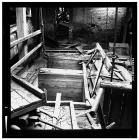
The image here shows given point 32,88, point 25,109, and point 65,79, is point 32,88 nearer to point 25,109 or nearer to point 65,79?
point 25,109

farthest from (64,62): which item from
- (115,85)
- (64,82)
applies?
(115,85)

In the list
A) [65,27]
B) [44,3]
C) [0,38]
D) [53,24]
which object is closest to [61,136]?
[0,38]

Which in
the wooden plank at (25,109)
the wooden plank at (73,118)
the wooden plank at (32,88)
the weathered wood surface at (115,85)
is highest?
the weathered wood surface at (115,85)

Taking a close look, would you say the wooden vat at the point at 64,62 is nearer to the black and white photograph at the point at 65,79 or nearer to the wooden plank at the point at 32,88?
the black and white photograph at the point at 65,79

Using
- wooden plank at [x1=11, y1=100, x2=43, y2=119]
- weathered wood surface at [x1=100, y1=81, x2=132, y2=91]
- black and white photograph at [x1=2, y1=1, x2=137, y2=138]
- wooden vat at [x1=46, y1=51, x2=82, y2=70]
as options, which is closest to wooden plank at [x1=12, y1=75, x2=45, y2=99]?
black and white photograph at [x1=2, y1=1, x2=137, y2=138]

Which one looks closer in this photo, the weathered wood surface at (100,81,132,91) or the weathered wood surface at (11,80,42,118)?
the weathered wood surface at (100,81,132,91)

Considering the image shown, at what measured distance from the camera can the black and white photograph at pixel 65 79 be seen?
2.50m

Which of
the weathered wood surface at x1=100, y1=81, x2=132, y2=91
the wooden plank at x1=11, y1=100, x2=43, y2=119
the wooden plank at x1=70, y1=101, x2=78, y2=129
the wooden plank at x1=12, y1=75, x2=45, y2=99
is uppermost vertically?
the weathered wood surface at x1=100, y1=81, x2=132, y2=91

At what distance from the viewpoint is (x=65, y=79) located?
18.7 ft

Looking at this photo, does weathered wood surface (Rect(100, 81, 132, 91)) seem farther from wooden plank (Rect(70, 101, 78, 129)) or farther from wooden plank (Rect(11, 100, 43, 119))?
wooden plank (Rect(11, 100, 43, 119))

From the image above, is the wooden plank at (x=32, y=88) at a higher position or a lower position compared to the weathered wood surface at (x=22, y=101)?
higher

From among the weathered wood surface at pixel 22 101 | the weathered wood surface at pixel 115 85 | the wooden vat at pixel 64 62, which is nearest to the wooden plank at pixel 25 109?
the weathered wood surface at pixel 22 101

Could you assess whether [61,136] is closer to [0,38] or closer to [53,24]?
[0,38]

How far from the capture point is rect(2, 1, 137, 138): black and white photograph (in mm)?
2498
